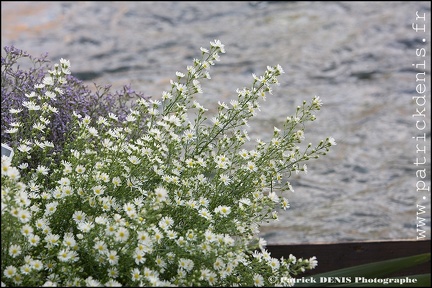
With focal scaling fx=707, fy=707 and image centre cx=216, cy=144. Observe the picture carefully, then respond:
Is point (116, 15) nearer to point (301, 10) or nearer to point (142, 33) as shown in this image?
point (142, 33)

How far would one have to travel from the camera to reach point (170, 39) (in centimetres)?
631

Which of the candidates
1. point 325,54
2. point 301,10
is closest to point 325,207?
point 325,54

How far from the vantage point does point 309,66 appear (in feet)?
19.2

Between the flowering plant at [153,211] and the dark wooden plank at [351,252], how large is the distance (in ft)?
1.80

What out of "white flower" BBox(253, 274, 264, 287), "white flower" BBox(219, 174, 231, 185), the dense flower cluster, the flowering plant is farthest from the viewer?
the dense flower cluster

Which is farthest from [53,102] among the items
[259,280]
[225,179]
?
[259,280]

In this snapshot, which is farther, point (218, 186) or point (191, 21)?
point (191, 21)

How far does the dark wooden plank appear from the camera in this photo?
1.98m

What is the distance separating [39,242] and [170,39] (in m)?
5.29

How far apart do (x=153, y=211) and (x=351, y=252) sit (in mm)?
1018

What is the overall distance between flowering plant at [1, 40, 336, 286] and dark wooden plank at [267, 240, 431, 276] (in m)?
0.55

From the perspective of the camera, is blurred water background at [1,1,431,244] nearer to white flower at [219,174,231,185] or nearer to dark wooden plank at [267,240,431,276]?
dark wooden plank at [267,240,431,276]

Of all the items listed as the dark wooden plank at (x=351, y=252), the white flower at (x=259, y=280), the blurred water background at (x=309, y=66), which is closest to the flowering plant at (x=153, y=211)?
the white flower at (x=259, y=280)

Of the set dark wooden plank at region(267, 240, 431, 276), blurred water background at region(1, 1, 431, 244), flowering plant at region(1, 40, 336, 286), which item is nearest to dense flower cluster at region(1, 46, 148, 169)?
flowering plant at region(1, 40, 336, 286)
